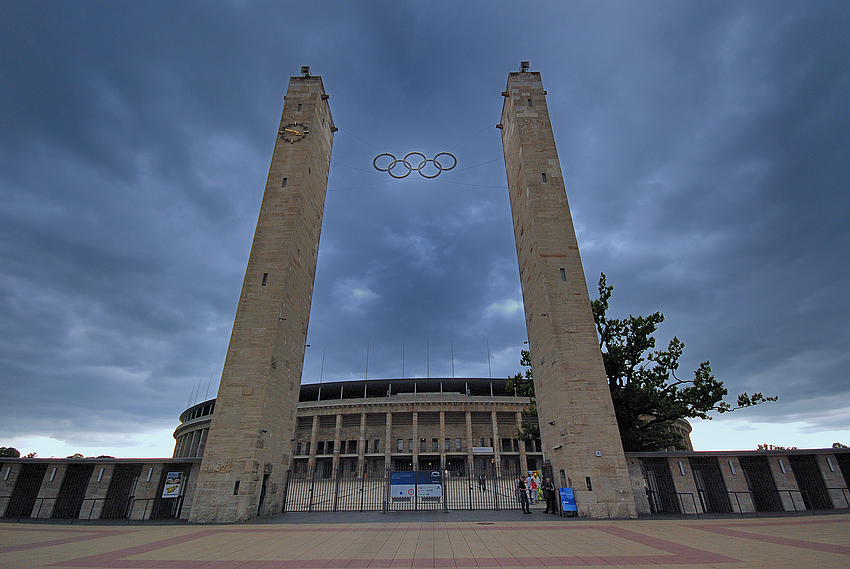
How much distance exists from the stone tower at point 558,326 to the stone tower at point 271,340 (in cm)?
1495

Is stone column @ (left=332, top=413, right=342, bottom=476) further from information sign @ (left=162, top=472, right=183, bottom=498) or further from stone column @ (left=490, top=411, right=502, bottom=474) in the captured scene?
information sign @ (left=162, top=472, right=183, bottom=498)

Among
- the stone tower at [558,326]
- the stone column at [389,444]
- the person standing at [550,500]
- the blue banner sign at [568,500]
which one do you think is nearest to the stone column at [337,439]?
the stone column at [389,444]

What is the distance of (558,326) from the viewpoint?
2125 cm

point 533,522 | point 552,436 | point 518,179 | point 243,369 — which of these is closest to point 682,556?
point 533,522

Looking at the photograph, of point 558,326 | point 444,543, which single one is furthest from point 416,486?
point 558,326

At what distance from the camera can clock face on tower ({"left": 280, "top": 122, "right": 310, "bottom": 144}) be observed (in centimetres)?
2803

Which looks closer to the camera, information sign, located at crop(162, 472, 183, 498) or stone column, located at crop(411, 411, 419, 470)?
information sign, located at crop(162, 472, 183, 498)

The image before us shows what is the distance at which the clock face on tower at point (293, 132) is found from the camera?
92.0 feet

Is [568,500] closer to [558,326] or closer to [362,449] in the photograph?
[558,326]

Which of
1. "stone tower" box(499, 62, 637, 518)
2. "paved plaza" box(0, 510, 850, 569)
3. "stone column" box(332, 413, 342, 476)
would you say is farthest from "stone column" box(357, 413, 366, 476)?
"paved plaza" box(0, 510, 850, 569)

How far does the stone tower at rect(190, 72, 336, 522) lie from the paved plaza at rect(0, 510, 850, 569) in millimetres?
2511

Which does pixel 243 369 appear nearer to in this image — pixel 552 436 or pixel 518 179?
pixel 552 436

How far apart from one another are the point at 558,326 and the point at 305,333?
1643 cm

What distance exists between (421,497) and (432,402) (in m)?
39.2
